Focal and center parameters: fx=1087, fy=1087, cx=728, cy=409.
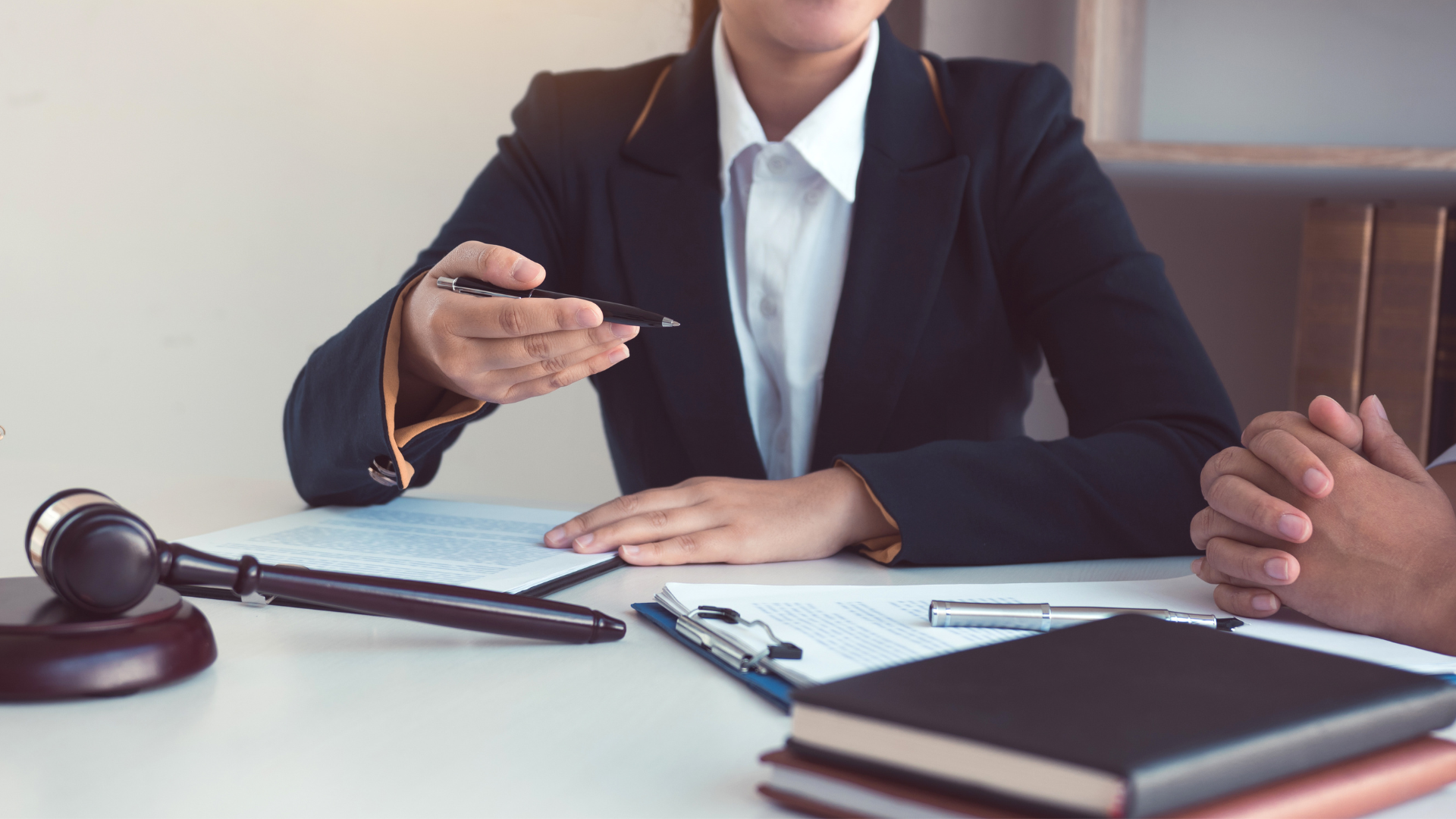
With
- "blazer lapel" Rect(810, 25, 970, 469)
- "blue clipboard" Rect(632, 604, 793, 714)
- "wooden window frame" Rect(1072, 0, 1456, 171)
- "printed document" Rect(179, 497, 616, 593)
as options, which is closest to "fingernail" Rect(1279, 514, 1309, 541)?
"blue clipboard" Rect(632, 604, 793, 714)

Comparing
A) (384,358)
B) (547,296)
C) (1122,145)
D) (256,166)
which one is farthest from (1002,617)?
(256,166)

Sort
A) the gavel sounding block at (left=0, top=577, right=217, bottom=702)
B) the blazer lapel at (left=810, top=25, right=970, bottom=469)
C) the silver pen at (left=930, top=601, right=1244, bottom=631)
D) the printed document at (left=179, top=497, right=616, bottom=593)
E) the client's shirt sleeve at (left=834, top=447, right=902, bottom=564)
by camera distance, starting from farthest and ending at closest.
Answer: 1. the blazer lapel at (left=810, top=25, right=970, bottom=469)
2. the client's shirt sleeve at (left=834, top=447, right=902, bottom=564)
3. the printed document at (left=179, top=497, right=616, bottom=593)
4. the silver pen at (left=930, top=601, right=1244, bottom=631)
5. the gavel sounding block at (left=0, top=577, right=217, bottom=702)

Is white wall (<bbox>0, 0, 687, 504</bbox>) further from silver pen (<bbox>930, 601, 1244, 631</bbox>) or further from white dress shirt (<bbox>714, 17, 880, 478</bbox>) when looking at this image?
silver pen (<bbox>930, 601, 1244, 631</bbox>)

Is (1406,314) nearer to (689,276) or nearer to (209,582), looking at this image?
(689,276)

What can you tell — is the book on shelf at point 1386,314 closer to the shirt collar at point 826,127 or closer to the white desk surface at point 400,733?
the shirt collar at point 826,127

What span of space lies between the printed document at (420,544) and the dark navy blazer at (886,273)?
0.06m

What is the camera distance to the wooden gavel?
481 mm

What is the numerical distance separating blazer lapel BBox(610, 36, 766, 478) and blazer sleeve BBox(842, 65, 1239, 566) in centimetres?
33

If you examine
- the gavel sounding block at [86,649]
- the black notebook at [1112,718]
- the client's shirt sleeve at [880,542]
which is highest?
the black notebook at [1112,718]

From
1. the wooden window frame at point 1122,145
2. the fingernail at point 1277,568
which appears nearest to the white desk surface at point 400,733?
the fingernail at point 1277,568

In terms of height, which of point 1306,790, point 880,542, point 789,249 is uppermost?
point 789,249

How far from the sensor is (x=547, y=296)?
2.55ft

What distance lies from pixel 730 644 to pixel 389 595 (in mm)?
173

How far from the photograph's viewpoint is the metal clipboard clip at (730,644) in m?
0.53
